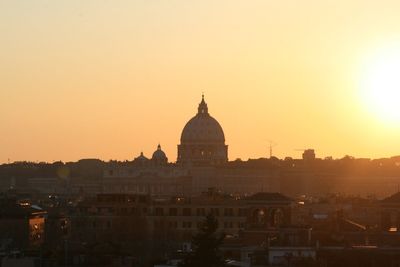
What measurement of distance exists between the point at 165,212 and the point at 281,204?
33.8 feet

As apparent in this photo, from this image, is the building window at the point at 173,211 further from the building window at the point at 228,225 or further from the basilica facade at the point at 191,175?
the basilica facade at the point at 191,175

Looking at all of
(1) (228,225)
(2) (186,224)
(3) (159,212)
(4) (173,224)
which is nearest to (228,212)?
(1) (228,225)

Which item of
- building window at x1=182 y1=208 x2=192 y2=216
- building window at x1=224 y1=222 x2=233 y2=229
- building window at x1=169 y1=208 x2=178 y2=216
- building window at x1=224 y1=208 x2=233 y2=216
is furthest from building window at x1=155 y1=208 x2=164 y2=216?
building window at x1=224 y1=222 x2=233 y2=229

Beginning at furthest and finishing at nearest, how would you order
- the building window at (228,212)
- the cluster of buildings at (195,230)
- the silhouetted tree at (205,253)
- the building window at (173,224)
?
the building window at (228,212) → the building window at (173,224) → the cluster of buildings at (195,230) → the silhouetted tree at (205,253)

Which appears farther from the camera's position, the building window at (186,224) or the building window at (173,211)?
the building window at (173,211)

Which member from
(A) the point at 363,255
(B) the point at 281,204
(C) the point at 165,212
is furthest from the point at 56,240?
(A) the point at 363,255

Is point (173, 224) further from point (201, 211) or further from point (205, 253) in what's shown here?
point (205, 253)

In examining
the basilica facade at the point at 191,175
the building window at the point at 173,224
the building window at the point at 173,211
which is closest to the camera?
the building window at the point at 173,224

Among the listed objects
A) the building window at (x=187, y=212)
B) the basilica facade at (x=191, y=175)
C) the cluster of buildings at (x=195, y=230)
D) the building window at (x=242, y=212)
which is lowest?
the cluster of buildings at (x=195, y=230)

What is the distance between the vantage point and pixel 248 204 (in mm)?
94812

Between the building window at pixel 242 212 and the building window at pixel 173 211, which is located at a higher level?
the building window at pixel 173 211

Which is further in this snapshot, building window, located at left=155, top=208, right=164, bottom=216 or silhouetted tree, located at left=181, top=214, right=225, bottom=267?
building window, located at left=155, top=208, right=164, bottom=216

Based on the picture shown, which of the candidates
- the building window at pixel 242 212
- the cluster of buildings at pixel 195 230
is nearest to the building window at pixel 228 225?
the cluster of buildings at pixel 195 230

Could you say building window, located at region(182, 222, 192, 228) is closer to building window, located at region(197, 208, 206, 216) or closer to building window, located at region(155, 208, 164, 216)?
building window, located at region(197, 208, 206, 216)
